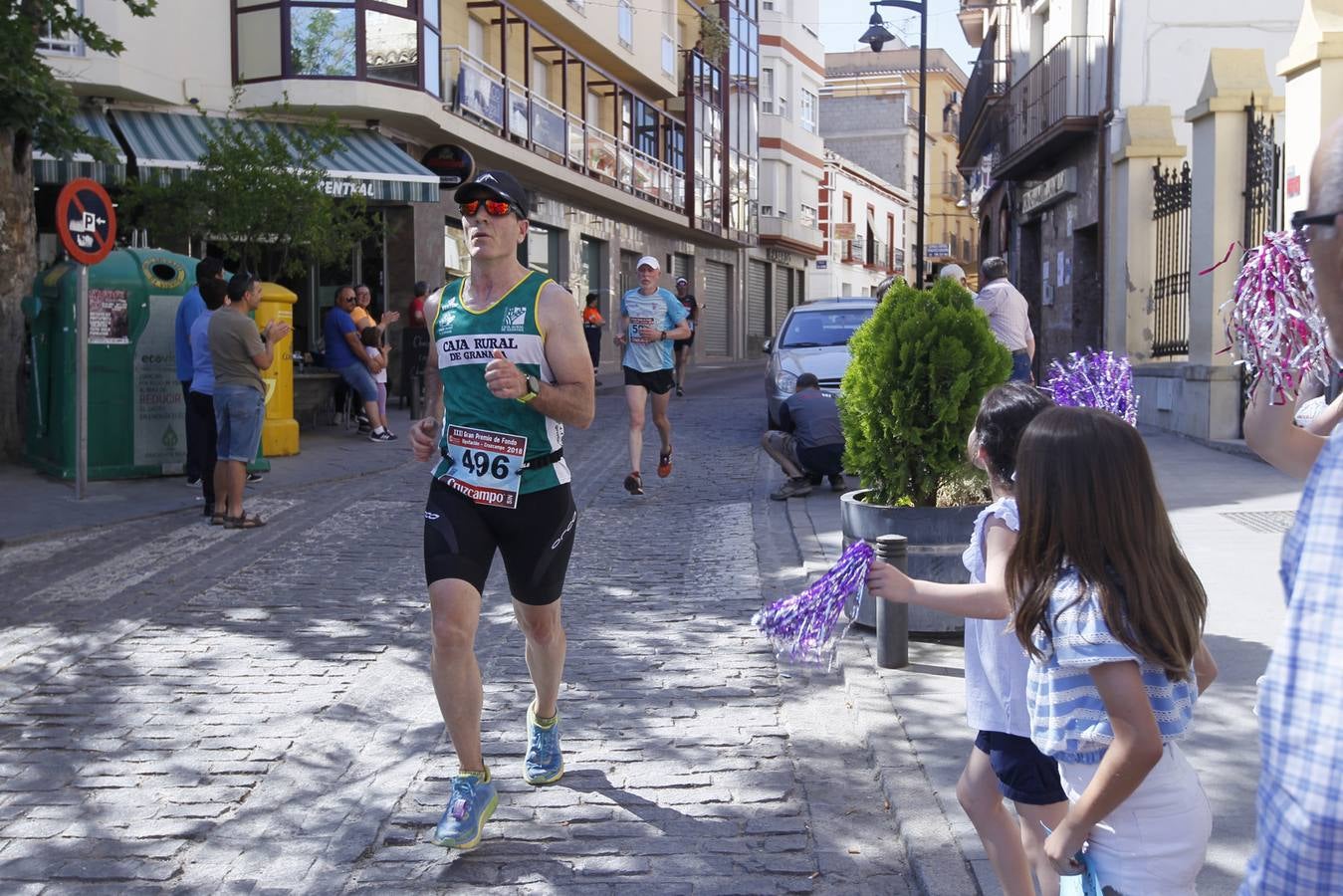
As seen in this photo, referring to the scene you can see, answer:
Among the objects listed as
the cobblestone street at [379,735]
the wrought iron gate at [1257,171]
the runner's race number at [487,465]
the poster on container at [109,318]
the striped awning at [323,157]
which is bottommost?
the cobblestone street at [379,735]

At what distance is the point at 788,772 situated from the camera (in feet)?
15.1

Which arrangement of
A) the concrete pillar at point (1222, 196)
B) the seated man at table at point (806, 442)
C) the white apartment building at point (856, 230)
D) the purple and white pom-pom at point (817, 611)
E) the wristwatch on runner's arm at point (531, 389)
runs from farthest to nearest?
the white apartment building at point (856, 230)
the concrete pillar at point (1222, 196)
the seated man at table at point (806, 442)
the wristwatch on runner's arm at point (531, 389)
the purple and white pom-pom at point (817, 611)

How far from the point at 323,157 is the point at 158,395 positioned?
7.65 meters

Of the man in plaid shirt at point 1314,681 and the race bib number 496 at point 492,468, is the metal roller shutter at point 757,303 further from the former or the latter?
the man in plaid shirt at point 1314,681

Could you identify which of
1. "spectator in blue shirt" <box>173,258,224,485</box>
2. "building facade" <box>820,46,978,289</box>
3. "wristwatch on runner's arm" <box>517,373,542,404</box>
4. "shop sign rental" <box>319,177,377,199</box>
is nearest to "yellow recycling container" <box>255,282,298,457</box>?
"spectator in blue shirt" <box>173,258,224,485</box>

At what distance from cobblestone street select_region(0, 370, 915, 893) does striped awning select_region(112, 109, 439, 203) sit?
9.51 metres

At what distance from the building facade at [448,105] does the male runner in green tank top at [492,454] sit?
13.5 m

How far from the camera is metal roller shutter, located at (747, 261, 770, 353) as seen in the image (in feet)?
154

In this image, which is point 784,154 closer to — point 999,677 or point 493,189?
point 493,189

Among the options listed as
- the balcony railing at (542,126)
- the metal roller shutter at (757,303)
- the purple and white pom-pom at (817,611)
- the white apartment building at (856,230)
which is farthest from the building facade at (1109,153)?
the white apartment building at (856,230)

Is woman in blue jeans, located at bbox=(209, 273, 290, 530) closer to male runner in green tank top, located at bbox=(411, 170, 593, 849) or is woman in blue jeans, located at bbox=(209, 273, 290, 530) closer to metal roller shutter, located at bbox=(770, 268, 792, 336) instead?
male runner in green tank top, located at bbox=(411, 170, 593, 849)

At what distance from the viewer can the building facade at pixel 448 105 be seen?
1842 centimetres

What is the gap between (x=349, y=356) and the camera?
50.5 feet

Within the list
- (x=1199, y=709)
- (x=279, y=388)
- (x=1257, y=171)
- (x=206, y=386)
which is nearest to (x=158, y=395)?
(x=279, y=388)
